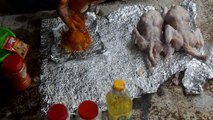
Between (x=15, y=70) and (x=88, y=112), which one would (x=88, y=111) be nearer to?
(x=88, y=112)

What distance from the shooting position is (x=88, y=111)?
1471mm

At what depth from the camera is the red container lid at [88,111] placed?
145 centimetres

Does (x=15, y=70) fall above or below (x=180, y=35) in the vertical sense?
below

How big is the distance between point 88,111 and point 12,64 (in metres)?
0.51

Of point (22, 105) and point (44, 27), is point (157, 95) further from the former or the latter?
point (44, 27)

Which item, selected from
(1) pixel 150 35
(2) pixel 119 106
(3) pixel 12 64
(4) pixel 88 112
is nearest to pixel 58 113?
(4) pixel 88 112

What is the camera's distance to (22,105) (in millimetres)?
1785

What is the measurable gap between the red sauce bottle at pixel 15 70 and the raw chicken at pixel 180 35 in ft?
2.80

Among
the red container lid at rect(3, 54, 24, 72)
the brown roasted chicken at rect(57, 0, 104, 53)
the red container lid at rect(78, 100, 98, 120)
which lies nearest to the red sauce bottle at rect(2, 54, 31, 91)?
the red container lid at rect(3, 54, 24, 72)

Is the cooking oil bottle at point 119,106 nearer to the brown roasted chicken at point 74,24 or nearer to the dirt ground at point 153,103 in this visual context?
the dirt ground at point 153,103

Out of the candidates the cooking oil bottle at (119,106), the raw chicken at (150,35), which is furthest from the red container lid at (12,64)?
the raw chicken at (150,35)

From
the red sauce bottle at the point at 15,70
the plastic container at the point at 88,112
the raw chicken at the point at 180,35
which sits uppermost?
the raw chicken at the point at 180,35

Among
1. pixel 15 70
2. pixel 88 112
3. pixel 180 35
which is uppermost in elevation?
pixel 180 35

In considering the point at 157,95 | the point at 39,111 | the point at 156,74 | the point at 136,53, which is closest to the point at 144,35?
the point at 136,53
